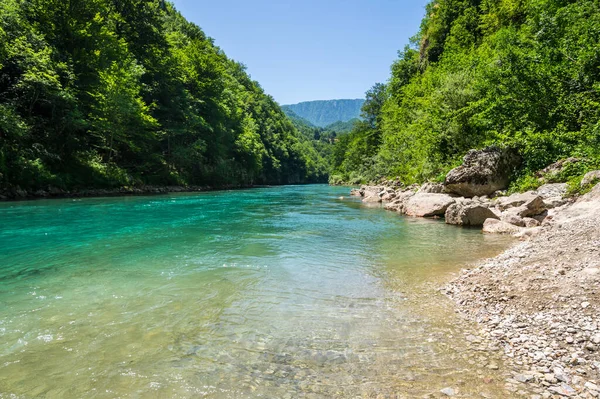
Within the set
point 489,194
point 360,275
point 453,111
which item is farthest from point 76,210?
point 453,111

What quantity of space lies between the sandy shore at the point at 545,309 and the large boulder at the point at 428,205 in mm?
9352

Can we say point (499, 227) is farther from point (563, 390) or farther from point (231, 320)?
point (231, 320)

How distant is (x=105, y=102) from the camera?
3117 cm

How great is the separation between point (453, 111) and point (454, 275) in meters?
20.2

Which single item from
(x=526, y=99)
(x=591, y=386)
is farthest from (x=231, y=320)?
(x=526, y=99)

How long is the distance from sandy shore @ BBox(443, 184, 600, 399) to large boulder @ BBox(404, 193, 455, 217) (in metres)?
9.35

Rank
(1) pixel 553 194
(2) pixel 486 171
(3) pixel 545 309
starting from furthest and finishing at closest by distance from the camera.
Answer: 1. (2) pixel 486 171
2. (1) pixel 553 194
3. (3) pixel 545 309

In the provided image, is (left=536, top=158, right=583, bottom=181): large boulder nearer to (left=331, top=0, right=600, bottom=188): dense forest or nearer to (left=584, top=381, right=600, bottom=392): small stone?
(left=331, top=0, right=600, bottom=188): dense forest

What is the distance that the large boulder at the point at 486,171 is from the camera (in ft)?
57.3

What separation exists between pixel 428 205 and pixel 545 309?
44.1 ft

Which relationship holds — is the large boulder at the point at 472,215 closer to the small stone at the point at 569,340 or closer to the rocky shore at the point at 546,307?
the rocky shore at the point at 546,307

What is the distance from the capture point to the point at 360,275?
749cm

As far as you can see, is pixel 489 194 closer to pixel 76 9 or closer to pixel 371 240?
pixel 371 240

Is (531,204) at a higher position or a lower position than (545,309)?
higher
